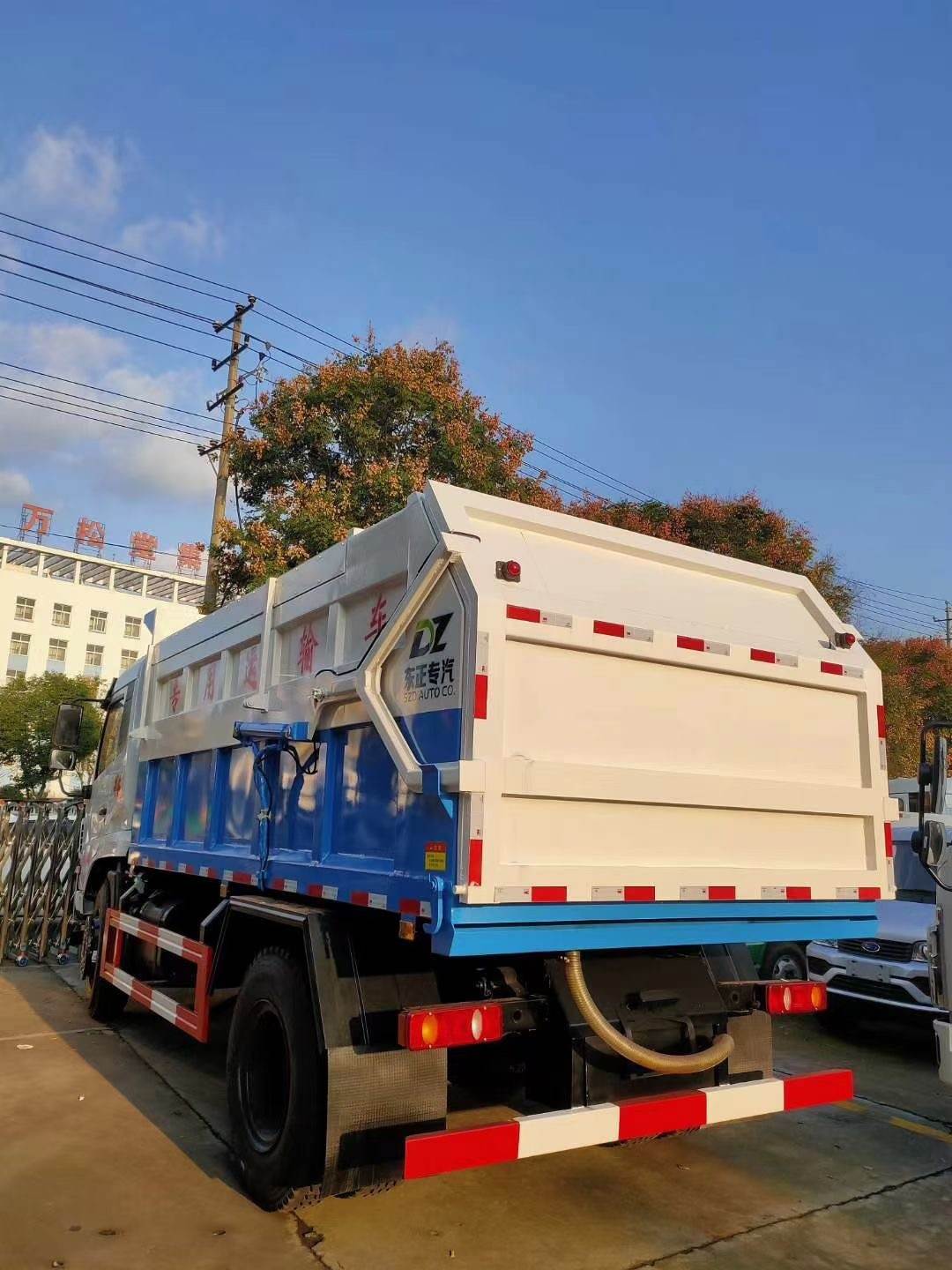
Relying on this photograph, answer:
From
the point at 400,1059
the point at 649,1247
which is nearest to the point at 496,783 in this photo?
the point at 400,1059

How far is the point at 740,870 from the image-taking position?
3.95m

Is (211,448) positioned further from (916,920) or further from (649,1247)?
(649,1247)

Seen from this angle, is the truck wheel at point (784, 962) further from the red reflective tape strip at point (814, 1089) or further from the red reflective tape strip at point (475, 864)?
the red reflective tape strip at point (475, 864)

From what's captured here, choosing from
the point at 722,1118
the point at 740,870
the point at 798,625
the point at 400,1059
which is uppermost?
the point at 798,625

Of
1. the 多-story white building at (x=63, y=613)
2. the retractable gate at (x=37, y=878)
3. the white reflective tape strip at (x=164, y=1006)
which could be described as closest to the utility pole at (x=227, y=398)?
the retractable gate at (x=37, y=878)

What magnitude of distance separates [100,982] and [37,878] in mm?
3270

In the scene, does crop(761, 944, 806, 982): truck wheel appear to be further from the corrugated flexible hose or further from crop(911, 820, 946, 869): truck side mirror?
the corrugated flexible hose

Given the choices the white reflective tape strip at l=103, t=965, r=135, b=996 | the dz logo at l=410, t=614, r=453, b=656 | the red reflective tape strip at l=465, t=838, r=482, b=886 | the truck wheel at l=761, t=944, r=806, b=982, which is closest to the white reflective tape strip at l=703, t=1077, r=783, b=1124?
the red reflective tape strip at l=465, t=838, r=482, b=886

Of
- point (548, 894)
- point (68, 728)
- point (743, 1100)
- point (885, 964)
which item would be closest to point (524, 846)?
point (548, 894)

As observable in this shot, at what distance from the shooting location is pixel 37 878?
33.6 ft

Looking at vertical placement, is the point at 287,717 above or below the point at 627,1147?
above

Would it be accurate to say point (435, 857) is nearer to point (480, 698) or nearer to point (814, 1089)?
point (480, 698)

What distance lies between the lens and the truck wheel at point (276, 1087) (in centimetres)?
368

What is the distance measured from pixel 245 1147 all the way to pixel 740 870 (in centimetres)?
246
